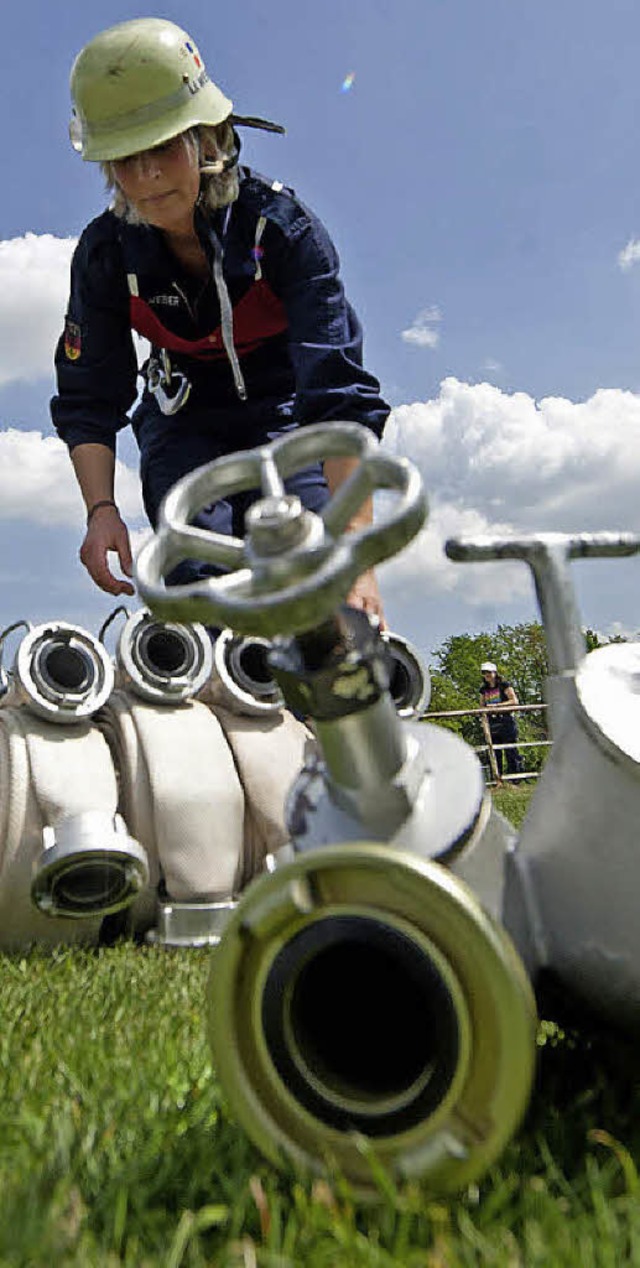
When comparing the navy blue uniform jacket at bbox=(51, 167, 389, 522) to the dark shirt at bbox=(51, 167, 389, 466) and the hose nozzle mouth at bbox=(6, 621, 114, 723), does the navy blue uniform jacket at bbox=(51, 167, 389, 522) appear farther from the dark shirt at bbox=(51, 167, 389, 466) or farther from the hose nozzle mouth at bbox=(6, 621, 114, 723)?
the hose nozzle mouth at bbox=(6, 621, 114, 723)

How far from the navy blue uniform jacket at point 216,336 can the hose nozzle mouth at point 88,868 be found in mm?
945

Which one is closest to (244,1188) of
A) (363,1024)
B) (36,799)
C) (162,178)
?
(363,1024)

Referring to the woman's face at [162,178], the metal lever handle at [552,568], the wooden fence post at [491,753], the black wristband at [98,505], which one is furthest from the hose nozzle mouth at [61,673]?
the wooden fence post at [491,753]

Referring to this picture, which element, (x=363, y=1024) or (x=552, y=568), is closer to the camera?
(x=363, y=1024)

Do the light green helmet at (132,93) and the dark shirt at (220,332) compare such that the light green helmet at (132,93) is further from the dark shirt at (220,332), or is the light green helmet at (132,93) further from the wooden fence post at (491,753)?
the wooden fence post at (491,753)

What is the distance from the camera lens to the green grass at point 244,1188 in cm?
92

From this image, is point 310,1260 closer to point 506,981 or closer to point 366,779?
point 506,981

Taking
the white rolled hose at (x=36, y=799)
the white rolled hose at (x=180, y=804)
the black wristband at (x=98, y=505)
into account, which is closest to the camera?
the white rolled hose at (x=36, y=799)

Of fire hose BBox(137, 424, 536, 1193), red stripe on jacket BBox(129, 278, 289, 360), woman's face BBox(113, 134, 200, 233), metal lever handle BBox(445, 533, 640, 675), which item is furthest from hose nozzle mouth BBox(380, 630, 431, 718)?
fire hose BBox(137, 424, 536, 1193)

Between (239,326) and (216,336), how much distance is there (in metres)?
0.06

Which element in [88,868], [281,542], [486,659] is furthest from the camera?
[486,659]

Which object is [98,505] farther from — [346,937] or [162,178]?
[346,937]

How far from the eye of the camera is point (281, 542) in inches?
38.2

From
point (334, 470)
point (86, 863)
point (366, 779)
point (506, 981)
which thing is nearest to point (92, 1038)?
point (86, 863)
